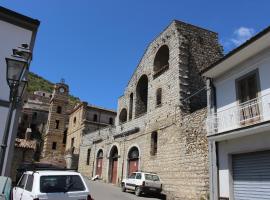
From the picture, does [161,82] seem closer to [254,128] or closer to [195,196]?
[195,196]

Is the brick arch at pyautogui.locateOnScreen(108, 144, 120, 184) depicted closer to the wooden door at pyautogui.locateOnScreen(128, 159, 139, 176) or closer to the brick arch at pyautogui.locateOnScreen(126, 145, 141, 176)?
the brick arch at pyautogui.locateOnScreen(126, 145, 141, 176)

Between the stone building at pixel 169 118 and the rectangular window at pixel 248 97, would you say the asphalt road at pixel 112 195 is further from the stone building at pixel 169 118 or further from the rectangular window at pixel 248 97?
the rectangular window at pixel 248 97

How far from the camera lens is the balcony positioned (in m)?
12.0

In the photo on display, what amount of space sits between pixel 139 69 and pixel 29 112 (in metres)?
43.2

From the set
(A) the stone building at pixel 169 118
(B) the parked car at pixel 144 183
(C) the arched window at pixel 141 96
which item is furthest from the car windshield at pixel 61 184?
(C) the arched window at pixel 141 96

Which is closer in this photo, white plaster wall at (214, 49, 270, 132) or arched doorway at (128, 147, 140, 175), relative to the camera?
white plaster wall at (214, 49, 270, 132)

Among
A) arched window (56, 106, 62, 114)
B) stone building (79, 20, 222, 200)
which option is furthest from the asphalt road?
arched window (56, 106, 62, 114)

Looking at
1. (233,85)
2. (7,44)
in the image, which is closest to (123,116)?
(233,85)

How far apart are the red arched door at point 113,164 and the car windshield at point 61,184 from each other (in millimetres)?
20027

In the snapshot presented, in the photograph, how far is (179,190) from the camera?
17859mm

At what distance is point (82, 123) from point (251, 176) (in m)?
30.4

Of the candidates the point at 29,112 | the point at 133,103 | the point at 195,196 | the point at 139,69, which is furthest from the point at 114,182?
the point at 29,112

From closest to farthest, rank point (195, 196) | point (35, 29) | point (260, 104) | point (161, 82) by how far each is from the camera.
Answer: point (260, 104), point (35, 29), point (195, 196), point (161, 82)

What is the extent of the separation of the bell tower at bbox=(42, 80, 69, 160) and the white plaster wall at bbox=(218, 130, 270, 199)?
37.9 meters
